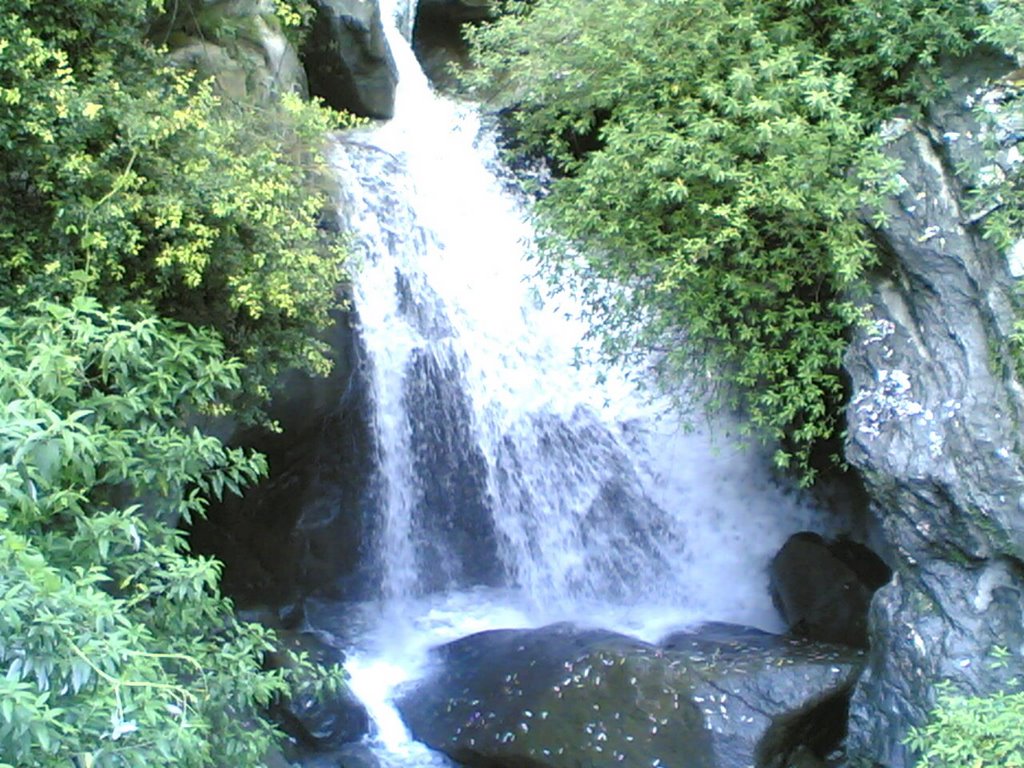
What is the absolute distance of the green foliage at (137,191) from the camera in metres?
6.23

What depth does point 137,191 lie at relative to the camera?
258 inches

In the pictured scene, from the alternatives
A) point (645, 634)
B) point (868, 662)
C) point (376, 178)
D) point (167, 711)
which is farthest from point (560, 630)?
point (167, 711)

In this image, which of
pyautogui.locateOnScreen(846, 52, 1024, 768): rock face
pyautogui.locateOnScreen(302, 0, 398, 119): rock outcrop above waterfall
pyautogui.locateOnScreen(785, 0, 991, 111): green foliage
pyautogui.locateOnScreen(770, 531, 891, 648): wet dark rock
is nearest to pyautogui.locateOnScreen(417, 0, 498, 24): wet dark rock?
pyautogui.locateOnScreen(302, 0, 398, 119): rock outcrop above waterfall

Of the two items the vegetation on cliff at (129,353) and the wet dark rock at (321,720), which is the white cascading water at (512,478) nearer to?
the wet dark rock at (321,720)

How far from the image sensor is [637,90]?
A: 8.37 metres

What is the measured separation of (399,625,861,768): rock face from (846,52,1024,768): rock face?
0.46 metres

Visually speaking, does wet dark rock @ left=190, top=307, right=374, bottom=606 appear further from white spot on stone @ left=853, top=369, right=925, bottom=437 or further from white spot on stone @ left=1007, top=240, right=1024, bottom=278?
white spot on stone @ left=1007, top=240, right=1024, bottom=278

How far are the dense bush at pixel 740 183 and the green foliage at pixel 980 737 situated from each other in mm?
2467

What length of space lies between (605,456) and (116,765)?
7.00 metres

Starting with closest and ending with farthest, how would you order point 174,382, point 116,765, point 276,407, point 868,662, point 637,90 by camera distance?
point 116,765, point 174,382, point 868,662, point 637,90, point 276,407

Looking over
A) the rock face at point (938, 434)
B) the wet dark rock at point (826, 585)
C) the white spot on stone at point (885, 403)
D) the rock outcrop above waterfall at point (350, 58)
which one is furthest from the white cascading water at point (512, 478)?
the rock face at point (938, 434)

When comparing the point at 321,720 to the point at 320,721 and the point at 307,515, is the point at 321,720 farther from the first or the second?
the point at 307,515

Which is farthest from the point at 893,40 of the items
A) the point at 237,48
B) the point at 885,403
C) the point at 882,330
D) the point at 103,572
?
the point at 103,572

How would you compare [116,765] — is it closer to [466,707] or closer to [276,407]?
[466,707]
